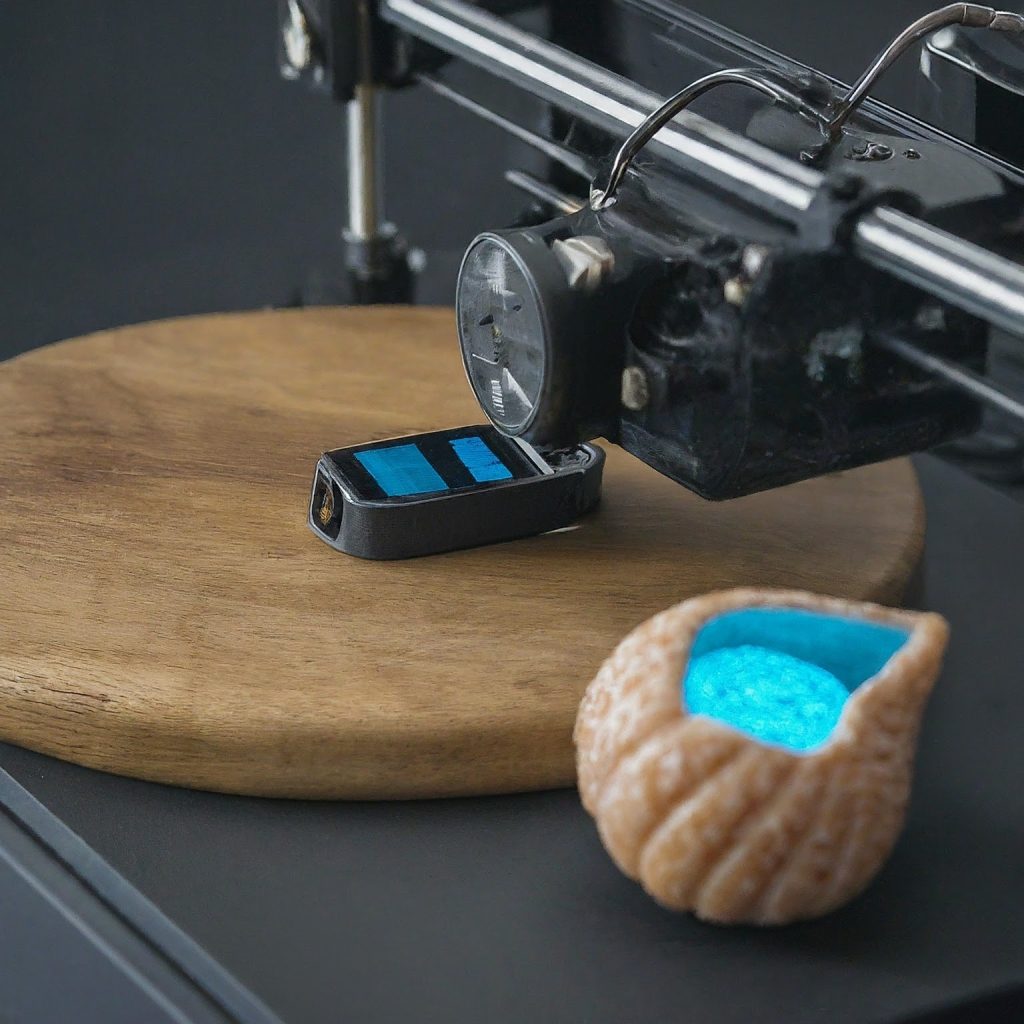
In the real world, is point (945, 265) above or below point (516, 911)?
above

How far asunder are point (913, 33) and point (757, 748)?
24 centimetres

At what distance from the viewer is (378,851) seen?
515mm

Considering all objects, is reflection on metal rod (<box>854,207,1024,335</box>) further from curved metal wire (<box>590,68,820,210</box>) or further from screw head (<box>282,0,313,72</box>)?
screw head (<box>282,0,313,72</box>)

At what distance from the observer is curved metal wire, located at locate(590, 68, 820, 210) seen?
560 mm

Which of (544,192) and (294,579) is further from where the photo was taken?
(544,192)

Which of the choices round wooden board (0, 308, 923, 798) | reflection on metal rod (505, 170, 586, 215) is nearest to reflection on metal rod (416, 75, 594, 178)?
reflection on metal rod (505, 170, 586, 215)

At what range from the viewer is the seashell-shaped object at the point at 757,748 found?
0.44m

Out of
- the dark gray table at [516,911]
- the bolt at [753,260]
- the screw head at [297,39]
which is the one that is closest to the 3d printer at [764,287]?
the bolt at [753,260]

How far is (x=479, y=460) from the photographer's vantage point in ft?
2.06

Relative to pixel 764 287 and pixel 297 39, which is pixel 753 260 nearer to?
pixel 764 287

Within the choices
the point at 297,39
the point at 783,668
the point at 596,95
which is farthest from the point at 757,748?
the point at 297,39

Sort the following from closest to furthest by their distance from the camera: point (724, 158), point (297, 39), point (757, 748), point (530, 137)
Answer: point (757, 748)
point (724, 158)
point (530, 137)
point (297, 39)

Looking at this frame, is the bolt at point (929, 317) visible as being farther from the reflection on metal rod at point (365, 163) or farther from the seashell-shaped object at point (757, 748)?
the reflection on metal rod at point (365, 163)

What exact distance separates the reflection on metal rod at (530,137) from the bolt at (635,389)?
0.50 feet
